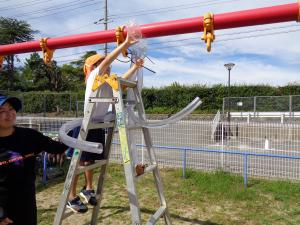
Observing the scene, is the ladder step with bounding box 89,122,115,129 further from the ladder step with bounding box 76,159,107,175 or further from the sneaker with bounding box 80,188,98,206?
the sneaker with bounding box 80,188,98,206

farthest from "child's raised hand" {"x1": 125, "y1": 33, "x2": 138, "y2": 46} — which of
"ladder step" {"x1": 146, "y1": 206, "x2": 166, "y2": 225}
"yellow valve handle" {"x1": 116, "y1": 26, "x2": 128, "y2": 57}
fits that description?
"ladder step" {"x1": 146, "y1": 206, "x2": 166, "y2": 225}

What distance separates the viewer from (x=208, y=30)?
268 centimetres

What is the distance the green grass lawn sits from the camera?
4797mm

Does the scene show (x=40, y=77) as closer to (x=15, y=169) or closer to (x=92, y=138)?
(x=92, y=138)

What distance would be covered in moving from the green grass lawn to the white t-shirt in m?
2.09

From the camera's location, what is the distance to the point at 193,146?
7992 millimetres

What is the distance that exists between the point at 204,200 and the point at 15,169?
3874mm

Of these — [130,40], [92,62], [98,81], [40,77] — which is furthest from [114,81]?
[40,77]

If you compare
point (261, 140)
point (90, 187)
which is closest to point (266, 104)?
point (261, 140)

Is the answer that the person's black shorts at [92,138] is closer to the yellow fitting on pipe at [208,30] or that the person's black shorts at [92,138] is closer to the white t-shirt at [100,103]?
the white t-shirt at [100,103]

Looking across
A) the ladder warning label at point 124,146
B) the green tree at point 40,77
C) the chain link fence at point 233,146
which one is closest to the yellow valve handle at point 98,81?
the ladder warning label at point 124,146

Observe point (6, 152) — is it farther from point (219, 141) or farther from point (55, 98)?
point (55, 98)

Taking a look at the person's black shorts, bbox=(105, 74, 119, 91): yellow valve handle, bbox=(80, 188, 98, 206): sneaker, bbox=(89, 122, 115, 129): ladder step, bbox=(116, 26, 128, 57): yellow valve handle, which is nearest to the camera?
bbox=(105, 74, 119, 91): yellow valve handle

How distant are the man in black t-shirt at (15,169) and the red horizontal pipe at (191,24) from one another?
109 centimetres
